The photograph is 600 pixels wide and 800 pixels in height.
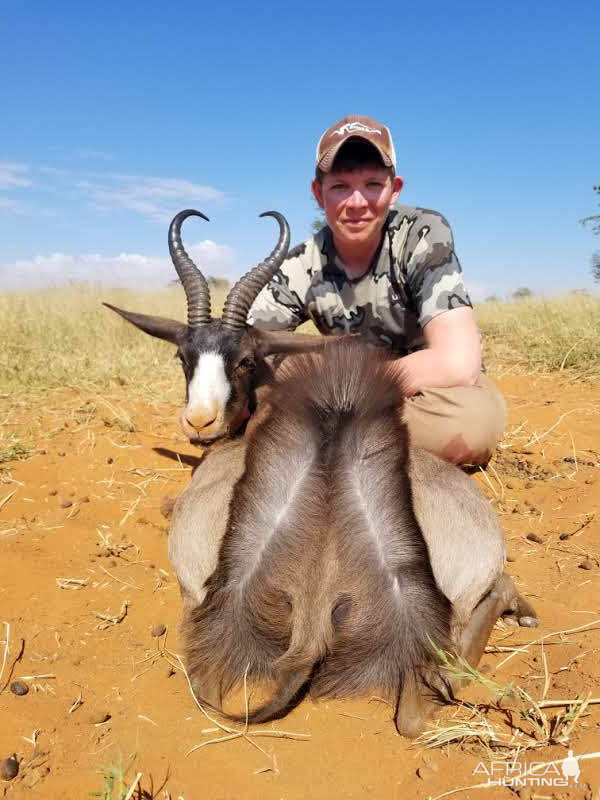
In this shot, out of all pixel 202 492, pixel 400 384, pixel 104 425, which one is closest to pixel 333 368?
pixel 400 384

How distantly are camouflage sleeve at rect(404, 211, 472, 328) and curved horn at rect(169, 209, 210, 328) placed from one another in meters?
1.44

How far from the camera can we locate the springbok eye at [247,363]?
378 cm

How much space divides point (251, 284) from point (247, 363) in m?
0.58

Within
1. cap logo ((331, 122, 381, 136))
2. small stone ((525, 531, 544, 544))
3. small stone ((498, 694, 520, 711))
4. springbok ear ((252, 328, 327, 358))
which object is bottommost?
small stone ((498, 694, 520, 711))

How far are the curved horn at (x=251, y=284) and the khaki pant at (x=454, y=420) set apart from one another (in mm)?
1213

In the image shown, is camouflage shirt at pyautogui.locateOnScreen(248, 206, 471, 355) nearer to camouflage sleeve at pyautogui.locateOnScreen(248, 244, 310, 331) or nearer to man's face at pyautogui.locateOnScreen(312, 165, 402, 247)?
camouflage sleeve at pyautogui.locateOnScreen(248, 244, 310, 331)

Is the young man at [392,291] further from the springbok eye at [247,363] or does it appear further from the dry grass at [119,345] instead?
the dry grass at [119,345]

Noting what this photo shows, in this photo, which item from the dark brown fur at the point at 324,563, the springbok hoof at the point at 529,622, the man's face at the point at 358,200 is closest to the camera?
the dark brown fur at the point at 324,563

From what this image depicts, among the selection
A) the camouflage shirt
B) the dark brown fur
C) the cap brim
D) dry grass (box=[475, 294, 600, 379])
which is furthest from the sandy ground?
dry grass (box=[475, 294, 600, 379])

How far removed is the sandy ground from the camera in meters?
2.09

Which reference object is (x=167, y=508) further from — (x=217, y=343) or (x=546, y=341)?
(x=546, y=341)

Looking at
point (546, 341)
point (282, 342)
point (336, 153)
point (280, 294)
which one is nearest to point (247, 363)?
point (282, 342)

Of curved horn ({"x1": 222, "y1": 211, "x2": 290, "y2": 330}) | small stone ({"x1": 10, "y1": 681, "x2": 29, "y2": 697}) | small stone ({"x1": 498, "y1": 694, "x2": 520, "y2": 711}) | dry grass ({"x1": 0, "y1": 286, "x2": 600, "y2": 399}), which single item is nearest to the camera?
small stone ({"x1": 498, "y1": 694, "x2": 520, "y2": 711})

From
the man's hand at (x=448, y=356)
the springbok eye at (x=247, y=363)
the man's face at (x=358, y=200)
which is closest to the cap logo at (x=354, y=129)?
the man's face at (x=358, y=200)
